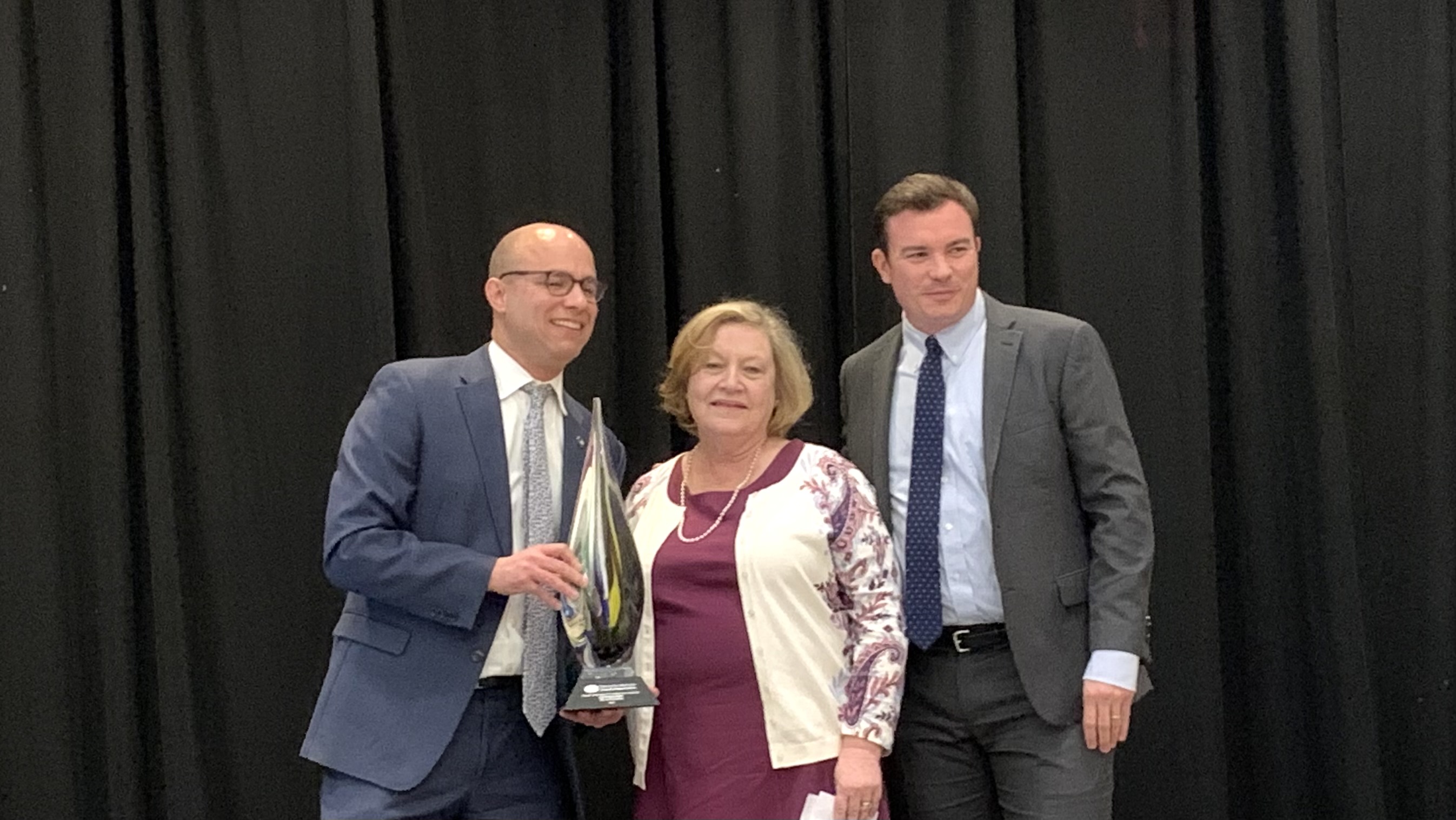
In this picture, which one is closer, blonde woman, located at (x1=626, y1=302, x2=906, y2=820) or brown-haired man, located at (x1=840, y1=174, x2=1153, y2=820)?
blonde woman, located at (x1=626, y1=302, x2=906, y2=820)

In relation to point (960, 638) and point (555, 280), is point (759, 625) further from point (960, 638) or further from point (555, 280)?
point (555, 280)

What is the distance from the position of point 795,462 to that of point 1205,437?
136 cm

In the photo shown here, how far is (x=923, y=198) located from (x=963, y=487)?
1.75 ft

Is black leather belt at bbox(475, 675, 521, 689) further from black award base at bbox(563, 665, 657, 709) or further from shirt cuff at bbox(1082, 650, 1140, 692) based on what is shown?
shirt cuff at bbox(1082, 650, 1140, 692)

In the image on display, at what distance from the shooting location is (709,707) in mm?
2293

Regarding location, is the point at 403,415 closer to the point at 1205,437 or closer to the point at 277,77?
the point at 277,77

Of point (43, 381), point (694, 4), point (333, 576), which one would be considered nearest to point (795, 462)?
point (333, 576)

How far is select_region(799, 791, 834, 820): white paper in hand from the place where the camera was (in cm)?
226

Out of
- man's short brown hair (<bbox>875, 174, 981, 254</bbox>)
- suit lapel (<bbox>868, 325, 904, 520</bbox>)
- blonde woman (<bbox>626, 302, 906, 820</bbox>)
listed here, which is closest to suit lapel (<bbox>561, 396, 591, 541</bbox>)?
blonde woman (<bbox>626, 302, 906, 820</bbox>)

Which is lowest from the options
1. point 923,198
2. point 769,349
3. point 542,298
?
point 769,349

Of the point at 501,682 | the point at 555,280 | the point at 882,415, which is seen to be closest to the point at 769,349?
the point at 882,415

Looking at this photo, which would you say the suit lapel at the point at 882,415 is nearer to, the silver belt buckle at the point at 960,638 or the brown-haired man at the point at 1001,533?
the brown-haired man at the point at 1001,533

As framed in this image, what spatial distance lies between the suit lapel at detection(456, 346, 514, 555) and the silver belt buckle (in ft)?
2.62

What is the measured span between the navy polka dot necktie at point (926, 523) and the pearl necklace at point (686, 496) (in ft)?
0.94
